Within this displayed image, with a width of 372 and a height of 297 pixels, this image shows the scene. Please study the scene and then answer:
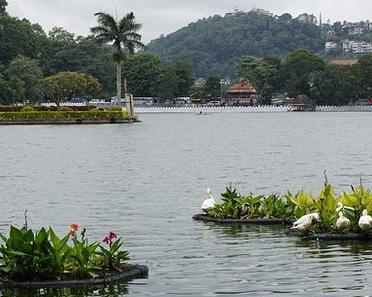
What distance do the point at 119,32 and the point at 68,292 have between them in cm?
11032

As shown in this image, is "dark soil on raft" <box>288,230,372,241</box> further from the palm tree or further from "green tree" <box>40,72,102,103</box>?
"green tree" <box>40,72,102,103</box>

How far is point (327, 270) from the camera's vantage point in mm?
16656

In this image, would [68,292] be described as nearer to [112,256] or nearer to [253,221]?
[112,256]

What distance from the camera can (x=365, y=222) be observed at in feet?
63.6

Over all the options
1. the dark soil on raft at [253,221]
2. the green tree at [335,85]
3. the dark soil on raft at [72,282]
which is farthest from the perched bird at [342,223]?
the green tree at [335,85]

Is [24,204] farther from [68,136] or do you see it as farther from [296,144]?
[68,136]

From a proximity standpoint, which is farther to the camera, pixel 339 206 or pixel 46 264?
pixel 339 206

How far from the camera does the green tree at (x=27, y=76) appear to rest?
16489 centimetres

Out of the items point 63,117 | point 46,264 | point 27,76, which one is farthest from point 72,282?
point 27,76

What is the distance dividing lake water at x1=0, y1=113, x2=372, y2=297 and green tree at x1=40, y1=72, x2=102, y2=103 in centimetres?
8923

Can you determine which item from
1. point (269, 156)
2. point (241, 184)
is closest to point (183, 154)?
point (269, 156)

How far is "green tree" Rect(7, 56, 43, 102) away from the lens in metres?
165

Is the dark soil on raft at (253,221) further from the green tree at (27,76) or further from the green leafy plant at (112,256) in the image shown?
the green tree at (27,76)

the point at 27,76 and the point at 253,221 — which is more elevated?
the point at 27,76
